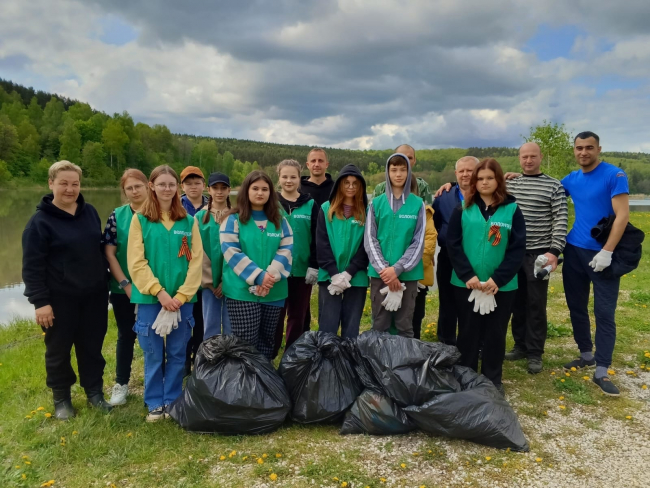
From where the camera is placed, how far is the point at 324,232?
3928 millimetres

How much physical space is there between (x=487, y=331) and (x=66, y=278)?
3.47 m

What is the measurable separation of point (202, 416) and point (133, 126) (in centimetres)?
7155

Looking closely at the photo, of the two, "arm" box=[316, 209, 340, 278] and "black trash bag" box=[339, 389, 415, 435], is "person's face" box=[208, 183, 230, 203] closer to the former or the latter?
"arm" box=[316, 209, 340, 278]

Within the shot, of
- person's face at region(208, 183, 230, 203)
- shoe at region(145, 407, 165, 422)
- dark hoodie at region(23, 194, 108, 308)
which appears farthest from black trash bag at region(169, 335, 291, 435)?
person's face at region(208, 183, 230, 203)

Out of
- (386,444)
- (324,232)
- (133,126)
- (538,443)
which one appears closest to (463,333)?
(538,443)

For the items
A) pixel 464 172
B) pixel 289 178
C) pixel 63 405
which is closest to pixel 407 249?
pixel 464 172

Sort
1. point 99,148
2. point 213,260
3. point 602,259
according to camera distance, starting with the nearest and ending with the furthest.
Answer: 1. point 602,259
2. point 213,260
3. point 99,148

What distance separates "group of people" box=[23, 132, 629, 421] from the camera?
337cm

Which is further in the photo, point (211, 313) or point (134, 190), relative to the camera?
point (211, 313)

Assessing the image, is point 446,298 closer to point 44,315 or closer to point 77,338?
point 77,338

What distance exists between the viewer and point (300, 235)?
4.21 metres

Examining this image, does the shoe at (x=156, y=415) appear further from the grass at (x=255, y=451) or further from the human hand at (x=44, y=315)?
the human hand at (x=44, y=315)

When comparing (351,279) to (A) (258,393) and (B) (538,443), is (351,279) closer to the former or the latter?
(A) (258,393)

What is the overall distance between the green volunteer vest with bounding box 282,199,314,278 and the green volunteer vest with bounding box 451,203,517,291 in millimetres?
1510
